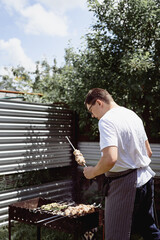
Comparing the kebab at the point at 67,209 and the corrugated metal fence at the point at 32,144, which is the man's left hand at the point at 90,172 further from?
the corrugated metal fence at the point at 32,144

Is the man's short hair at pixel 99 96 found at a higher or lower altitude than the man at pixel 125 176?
higher

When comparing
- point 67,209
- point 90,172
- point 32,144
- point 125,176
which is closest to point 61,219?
point 67,209

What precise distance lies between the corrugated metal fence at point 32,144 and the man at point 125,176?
3.07 m

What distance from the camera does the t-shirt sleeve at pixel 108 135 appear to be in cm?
269

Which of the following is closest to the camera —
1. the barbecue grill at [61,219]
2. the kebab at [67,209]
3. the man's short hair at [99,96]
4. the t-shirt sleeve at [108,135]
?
the t-shirt sleeve at [108,135]

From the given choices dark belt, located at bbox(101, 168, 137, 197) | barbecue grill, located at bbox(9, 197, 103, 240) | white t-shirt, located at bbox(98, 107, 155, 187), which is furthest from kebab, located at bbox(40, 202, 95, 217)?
white t-shirt, located at bbox(98, 107, 155, 187)

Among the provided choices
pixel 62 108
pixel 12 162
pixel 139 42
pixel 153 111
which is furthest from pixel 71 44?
pixel 12 162

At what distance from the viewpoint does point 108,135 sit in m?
2.71

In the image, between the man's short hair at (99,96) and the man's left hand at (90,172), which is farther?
the man's short hair at (99,96)

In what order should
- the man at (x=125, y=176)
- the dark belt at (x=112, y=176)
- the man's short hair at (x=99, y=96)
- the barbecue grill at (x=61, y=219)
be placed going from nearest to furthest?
the man at (x=125, y=176) → the dark belt at (x=112, y=176) → the man's short hair at (x=99, y=96) → the barbecue grill at (x=61, y=219)

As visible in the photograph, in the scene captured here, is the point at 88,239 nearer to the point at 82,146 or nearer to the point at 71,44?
the point at 82,146

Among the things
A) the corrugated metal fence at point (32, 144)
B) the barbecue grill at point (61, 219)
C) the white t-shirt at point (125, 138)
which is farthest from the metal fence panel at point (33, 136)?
the white t-shirt at point (125, 138)

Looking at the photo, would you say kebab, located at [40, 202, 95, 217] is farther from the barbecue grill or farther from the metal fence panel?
the metal fence panel

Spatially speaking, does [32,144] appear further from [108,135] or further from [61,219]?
[108,135]
